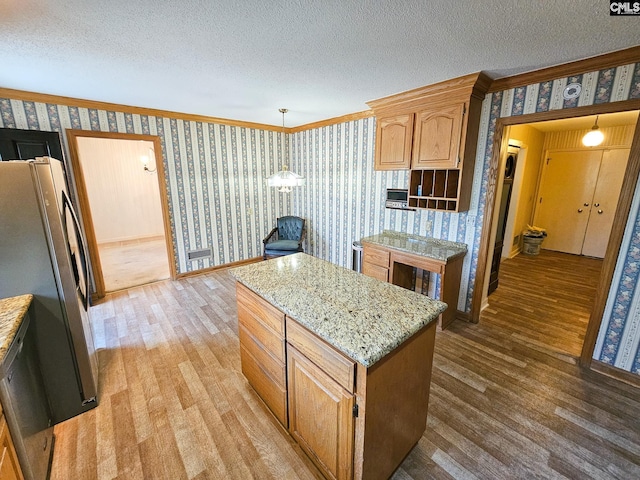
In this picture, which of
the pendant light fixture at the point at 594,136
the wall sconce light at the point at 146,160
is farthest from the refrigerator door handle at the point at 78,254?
the pendant light fixture at the point at 594,136

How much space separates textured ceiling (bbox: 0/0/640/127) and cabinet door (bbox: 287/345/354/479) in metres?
1.95

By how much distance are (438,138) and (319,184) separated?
7.79ft

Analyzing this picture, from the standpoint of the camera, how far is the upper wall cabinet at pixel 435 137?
8.75 feet

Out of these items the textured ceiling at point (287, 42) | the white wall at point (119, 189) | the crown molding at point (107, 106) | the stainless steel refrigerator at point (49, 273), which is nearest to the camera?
the textured ceiling at point (287, 42)

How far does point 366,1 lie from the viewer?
1470 mm

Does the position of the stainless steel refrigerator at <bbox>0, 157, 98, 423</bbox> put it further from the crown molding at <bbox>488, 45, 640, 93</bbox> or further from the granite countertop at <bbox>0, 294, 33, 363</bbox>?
the crown molding at <bbox>488, 45, 640, 93</bbox>

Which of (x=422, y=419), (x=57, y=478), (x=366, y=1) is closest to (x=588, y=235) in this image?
(x=422, y=419)

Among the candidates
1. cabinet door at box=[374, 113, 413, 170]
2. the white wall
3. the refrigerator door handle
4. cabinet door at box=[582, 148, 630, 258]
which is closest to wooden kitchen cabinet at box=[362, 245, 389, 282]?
cabinet door at box=[374, 113, 413, 170]

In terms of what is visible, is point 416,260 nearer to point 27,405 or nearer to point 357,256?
point 357,256

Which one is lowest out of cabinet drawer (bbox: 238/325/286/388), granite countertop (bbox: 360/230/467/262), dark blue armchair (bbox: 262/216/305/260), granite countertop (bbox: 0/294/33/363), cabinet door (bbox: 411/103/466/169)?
cabinet drawer (bbox: 238/325/286/388)

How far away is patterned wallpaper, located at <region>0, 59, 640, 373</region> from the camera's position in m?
2.25

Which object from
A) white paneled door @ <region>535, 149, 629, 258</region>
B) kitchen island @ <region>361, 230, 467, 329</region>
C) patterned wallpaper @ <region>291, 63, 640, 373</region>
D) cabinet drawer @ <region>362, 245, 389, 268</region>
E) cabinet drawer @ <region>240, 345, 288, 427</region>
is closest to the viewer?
cabinet drawer @ <region>240, 345, 288, 427</region>

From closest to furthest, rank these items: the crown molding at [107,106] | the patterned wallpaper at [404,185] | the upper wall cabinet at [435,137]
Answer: the patterned wallpaper at [404,185] → the upper wall cabinet at [435,137] → the crown molding at [107,106]

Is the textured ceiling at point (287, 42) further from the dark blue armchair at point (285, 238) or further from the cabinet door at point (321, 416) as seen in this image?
the dark blue armchair at point (285, 238)
